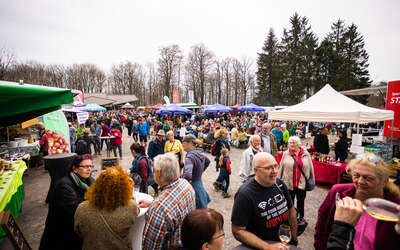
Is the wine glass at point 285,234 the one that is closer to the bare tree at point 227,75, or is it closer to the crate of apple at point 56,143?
the crate of apple at point 56,143

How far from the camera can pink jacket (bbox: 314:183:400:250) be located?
1.20 m

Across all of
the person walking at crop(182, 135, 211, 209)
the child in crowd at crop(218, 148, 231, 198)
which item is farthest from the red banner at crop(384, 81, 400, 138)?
the person walking at crop(182, 135, 211, 209)

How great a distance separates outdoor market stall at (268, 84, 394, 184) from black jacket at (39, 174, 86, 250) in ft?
22.0

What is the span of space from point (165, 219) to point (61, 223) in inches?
50.1

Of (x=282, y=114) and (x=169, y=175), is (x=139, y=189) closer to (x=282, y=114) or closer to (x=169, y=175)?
(x=169, y=175)

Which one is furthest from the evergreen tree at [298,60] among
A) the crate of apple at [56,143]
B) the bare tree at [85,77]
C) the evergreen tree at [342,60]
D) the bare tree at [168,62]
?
the bare tree at [85,77]

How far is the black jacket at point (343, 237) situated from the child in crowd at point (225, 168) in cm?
381

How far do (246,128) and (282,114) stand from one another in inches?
357

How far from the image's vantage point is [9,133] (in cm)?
862

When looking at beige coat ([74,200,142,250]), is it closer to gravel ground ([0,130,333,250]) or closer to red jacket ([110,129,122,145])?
gravel ground ([0,130,333,250])

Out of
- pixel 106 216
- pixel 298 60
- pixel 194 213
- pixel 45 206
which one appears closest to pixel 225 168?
pixel 106 216

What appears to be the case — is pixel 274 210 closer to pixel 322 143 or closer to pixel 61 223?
pixel 61 223

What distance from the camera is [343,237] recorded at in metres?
1.19

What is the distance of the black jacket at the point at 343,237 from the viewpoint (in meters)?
1.17
